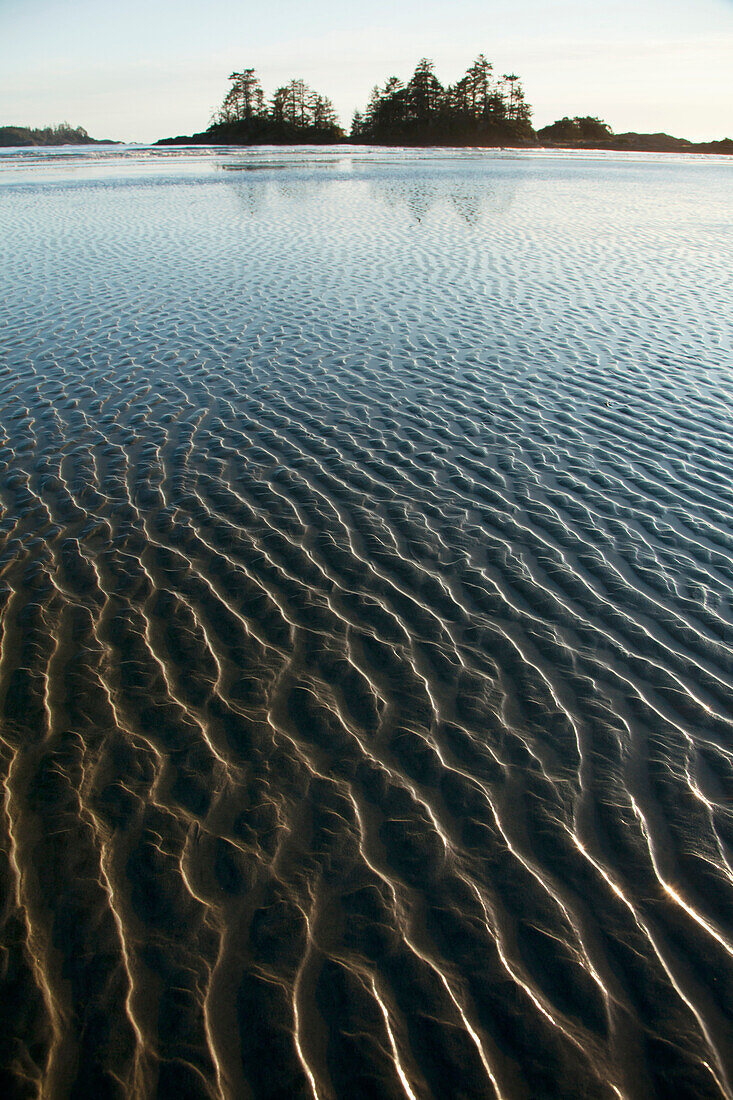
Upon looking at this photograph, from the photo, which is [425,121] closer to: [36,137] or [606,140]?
[606,140]

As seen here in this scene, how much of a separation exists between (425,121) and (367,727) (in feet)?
527

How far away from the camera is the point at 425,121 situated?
138250 millimetres

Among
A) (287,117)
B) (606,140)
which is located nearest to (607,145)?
(606,140)

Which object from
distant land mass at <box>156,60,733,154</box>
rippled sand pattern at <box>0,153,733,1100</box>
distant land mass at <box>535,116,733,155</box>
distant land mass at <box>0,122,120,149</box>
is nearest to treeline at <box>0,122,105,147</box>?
distant land mass at <box>0,122,120,149</box>

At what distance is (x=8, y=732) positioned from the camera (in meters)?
5.95

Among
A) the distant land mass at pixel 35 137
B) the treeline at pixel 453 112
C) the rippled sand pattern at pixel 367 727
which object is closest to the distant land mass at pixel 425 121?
the treeline at pixel 453 112

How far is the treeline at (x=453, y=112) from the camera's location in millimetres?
134750

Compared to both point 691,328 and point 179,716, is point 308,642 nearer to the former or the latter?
point 179,716

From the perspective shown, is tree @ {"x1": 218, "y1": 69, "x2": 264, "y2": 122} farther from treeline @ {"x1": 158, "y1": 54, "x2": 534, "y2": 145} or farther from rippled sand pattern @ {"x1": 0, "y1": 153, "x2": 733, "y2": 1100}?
rippled sand pattern @ {"x1": 0, "y1": 153, "x2": 733, "y2": 1100}

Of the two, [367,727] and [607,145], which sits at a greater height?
[607,145]

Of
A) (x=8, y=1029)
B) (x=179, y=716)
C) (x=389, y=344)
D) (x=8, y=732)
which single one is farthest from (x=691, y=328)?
(x=8, y=1029)

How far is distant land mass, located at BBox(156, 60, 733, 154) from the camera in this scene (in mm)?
134750

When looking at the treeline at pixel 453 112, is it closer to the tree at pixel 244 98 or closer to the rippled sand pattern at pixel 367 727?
the tree at pixel 244 98

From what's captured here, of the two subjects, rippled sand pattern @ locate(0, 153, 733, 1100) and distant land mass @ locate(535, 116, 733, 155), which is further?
distant land mass @ locate(535, 116, 733, 155)
